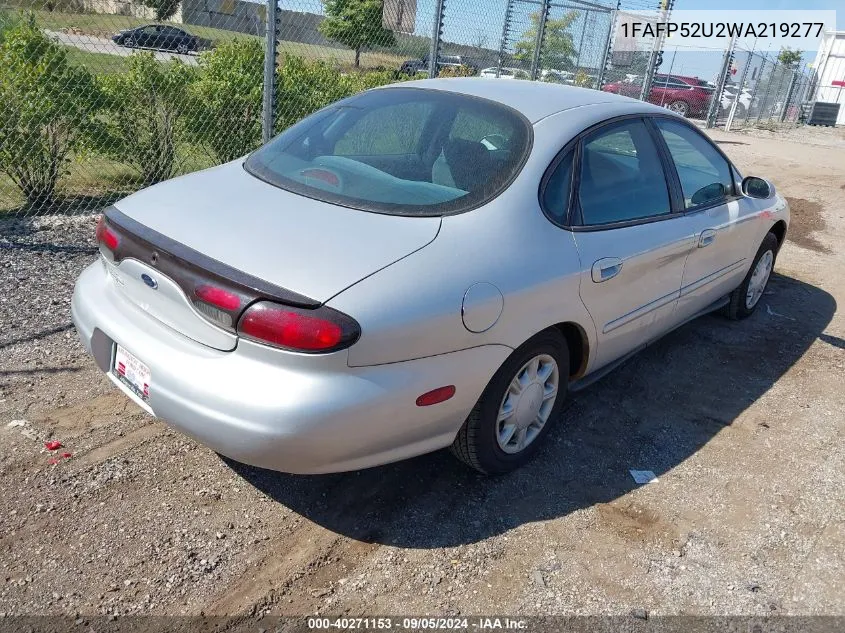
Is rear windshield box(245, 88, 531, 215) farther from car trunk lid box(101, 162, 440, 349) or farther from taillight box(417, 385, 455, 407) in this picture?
taillight box(417, 385, 455, 407)

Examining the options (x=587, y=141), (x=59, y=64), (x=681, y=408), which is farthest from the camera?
(x=59, y=64)

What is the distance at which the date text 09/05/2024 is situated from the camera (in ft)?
7.62

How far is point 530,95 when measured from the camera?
11.4ft

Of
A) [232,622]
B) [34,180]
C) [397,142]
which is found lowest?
[232,622]

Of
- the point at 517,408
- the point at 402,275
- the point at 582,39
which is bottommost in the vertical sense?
the point at 517,408

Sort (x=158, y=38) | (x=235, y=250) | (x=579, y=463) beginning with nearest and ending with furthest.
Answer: (x=235, y=250)
(x=579, y=463)
(x=158, y=38)

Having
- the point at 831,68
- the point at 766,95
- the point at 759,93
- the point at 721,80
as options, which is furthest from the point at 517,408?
the point at 831,68

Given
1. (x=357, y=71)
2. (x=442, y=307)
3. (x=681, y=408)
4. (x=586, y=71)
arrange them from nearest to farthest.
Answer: (x=442, y=307) < (x=681, y=408) < (x=357, y=71) < (x=586, y=71)

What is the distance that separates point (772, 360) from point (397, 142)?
120 inches

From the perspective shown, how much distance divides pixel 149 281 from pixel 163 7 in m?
4.45

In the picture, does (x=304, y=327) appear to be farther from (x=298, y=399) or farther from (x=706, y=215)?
(x=706, y=215)

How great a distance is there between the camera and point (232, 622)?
90.4 inches

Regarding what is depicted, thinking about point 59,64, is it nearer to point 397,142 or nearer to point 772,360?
point 397,142

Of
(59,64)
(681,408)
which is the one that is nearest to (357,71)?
(59,64)
